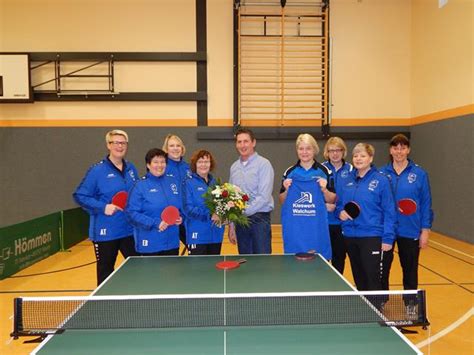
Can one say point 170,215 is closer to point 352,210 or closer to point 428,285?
point 352,210

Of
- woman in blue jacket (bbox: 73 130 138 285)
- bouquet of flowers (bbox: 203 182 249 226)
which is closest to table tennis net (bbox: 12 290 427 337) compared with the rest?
bouquet of flowers (bbox: 203 182 249 226)

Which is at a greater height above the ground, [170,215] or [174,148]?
[174,148]

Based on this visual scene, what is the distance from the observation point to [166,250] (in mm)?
4219

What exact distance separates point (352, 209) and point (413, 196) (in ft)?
2.59

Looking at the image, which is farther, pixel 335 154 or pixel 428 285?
pixel 428 285

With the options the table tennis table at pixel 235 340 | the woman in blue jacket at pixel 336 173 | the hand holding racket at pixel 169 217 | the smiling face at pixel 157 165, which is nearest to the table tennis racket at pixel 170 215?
the hand holding racket at pixel 169 217

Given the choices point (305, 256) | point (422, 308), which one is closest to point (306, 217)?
point (305, 256)

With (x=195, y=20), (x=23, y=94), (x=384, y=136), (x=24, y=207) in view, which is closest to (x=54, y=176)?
(x=24, y=207)

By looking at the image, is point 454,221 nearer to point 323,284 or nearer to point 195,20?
point 323,284

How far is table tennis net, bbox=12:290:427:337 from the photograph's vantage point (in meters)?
2.28

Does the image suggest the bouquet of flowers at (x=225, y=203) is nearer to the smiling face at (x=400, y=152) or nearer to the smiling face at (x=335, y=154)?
the smiling face at (x=335, y=154)

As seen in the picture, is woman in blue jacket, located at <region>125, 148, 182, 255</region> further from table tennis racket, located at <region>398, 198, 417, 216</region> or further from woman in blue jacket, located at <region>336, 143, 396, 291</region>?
table tennis racket, located at <region>398, 198, 417, 216</region>

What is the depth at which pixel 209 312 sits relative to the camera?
2445 mm

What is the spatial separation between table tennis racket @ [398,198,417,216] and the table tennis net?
1637 millimetres
